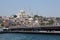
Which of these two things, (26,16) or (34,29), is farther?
(26,16)

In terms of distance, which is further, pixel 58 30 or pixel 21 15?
pixel 21 15

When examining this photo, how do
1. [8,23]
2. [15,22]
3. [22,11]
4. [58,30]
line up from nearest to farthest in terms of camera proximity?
[58,30]
[8,23]
[15,22]
[22,11]

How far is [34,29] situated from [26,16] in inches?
1563

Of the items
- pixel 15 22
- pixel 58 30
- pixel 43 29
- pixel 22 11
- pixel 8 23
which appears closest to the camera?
pixel 58 30

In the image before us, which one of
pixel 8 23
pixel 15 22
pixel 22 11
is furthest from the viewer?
pixel 22 11

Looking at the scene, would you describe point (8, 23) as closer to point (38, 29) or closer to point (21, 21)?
point (21, 21)

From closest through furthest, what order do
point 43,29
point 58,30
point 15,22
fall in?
point 58,30
point 43,29
point 15,22

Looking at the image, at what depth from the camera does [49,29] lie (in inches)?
1873

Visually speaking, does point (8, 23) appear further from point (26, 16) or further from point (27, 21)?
point (26, 16)

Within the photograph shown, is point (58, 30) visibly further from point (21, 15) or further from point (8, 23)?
point (21, 15)

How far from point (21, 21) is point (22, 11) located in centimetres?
776

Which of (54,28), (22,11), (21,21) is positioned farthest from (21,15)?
(54,28)

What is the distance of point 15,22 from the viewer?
270 ft

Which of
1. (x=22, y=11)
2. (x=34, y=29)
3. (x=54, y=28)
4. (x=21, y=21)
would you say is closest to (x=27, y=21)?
(x=21, y=21)
